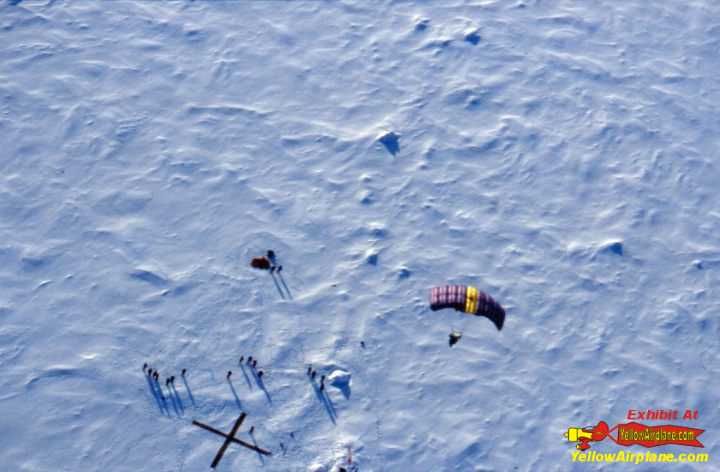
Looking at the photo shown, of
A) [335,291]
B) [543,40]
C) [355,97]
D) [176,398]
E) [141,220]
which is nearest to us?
[176,398]

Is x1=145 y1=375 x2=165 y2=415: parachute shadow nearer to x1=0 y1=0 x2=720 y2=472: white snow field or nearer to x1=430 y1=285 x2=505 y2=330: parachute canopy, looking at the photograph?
x1=0 y1=0 x2=720 y2=472: white snow field

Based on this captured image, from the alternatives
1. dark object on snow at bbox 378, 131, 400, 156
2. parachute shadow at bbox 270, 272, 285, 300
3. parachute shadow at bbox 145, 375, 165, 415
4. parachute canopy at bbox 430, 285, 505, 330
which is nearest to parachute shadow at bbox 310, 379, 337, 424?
parachute shadow at bbox 270, 272, 285, 300

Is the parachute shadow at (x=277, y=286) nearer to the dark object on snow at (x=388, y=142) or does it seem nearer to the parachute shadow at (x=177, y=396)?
the parachute shadow at (x=177, y=396)

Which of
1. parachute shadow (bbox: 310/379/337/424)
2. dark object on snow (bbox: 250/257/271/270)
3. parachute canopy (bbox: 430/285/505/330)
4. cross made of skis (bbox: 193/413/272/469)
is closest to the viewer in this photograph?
parachute canopy (bbox: 430/285/505/330)

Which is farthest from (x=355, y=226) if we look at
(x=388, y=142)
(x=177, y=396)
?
(x=177, y=396)

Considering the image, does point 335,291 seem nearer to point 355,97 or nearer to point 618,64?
point 355,97

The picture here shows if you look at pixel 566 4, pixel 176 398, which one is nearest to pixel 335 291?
pixel 176 398
